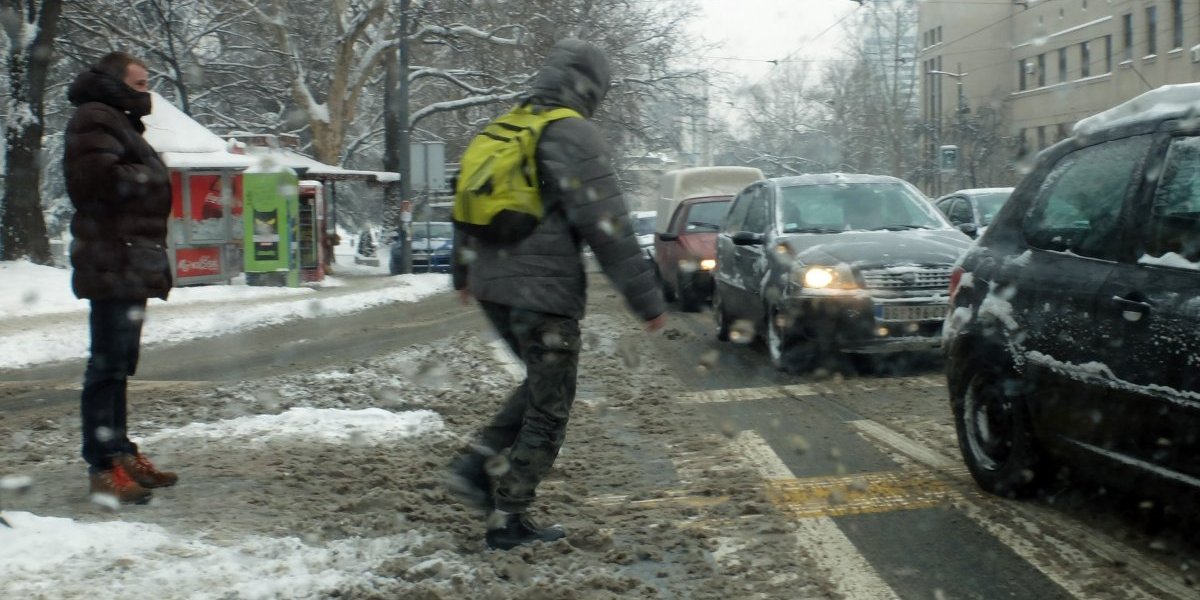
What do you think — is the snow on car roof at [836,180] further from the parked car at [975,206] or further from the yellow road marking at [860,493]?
the yellow road marking at [860,493]

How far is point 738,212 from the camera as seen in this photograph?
1269cm

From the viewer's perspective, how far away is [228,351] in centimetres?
1216

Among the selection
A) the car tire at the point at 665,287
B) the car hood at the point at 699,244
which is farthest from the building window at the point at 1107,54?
the car hood at the point at 699,244

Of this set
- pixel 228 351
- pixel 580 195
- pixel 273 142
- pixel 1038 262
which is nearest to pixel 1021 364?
pixel 1038 262

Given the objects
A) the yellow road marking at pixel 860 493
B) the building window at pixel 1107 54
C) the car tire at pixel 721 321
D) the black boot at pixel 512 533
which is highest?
the building window at pixel 1107 54

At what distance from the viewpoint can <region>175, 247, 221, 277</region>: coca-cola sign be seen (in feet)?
72.7

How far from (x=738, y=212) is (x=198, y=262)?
13138mm

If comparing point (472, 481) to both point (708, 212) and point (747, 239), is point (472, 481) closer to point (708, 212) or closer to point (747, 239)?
point (747, 239)

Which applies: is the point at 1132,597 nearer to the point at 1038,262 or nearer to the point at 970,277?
the point at 1038,262

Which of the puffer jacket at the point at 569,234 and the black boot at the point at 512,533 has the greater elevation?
the puffer jacket at the point at 569,234

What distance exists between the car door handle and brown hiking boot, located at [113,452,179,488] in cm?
396

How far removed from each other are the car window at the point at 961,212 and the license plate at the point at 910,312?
25.4ft

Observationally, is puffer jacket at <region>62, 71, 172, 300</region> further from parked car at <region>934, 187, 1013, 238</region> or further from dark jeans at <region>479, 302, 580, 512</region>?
parked car at <region>934, 187, 1013, 238</region>

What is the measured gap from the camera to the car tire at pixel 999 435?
521 centimetres
